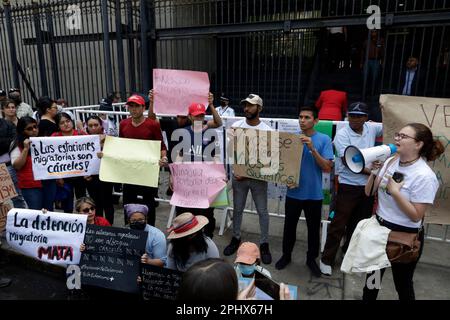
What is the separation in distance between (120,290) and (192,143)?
74.1 inches

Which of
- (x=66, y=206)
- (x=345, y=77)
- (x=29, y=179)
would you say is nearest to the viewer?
(x=29, y=179)

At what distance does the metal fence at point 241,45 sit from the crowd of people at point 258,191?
14.5 ft

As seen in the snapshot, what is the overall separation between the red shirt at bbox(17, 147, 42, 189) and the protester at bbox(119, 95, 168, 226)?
1086 mm

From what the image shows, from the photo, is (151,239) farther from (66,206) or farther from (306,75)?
(306,75)

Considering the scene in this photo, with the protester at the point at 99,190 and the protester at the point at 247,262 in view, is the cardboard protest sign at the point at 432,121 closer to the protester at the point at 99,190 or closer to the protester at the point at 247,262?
the protester at the point at 247,262

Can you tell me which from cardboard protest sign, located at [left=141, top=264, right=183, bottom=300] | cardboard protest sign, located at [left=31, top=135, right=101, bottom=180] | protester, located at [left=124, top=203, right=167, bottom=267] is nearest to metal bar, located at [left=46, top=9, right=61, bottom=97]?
cardboard protest sign, located at [left=31, top=135, right=101, bottom=180]

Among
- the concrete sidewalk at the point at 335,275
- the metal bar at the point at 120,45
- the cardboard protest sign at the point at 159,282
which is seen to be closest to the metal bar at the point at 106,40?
the metal bar at the point at 120,45

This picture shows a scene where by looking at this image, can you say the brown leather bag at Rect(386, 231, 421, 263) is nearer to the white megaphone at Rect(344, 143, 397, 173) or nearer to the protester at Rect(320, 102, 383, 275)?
the white megaphone at Rect(344, 143, 397, 173)

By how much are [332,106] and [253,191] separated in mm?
3846

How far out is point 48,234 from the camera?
127 inches

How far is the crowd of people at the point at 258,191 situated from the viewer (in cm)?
244
